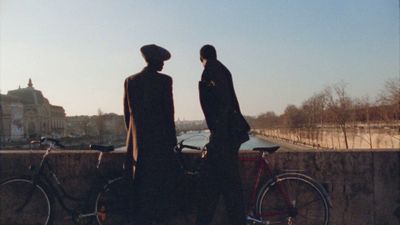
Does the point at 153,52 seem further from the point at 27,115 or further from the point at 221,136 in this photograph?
the point at 27,115

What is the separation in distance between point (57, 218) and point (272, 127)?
4785 inches

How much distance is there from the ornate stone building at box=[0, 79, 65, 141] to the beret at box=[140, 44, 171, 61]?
73.9 meters

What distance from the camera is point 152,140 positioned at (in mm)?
4242

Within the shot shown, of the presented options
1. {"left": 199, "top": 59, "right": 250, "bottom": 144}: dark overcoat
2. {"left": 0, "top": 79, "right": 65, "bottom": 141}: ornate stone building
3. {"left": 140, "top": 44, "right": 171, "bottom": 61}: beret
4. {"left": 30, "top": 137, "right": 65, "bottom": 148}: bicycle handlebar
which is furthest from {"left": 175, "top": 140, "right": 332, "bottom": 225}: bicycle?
{"left": 0, "top": 79, "right": 65, "bottom": 141}: ornate stone building

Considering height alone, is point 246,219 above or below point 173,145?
below

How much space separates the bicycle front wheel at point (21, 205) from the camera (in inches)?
193

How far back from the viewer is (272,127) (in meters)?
124

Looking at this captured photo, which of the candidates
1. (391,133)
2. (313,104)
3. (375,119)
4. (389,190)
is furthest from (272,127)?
(389,190)

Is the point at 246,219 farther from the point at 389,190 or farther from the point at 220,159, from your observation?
the point at 389,190

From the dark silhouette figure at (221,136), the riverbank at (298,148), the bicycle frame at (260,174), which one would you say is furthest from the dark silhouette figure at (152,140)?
the riverbank at (298,148)

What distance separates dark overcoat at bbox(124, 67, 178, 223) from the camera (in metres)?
4.24

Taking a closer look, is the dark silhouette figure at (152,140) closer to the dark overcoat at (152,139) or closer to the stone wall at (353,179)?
the dark overcoat at (152,139)

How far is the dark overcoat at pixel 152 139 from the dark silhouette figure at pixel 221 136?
395 mm

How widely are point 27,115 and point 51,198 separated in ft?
318
